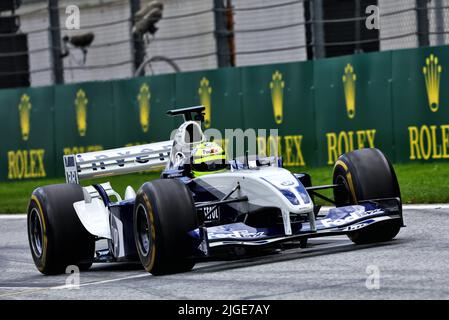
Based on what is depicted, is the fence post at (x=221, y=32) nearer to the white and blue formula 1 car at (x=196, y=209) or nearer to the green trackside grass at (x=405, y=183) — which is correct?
the green trackside grass at (x=405, y=183)

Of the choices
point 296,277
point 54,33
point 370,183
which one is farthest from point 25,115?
point 296,277

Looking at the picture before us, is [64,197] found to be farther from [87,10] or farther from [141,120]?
[87,10]

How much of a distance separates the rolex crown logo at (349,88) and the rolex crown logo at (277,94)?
1322 mm

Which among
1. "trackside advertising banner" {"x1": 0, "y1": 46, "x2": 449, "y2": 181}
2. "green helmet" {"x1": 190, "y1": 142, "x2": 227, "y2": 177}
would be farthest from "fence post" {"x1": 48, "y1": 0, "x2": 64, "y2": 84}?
"green helmet" {"x1": 190, "y1": 142, "x2": 227, "y2": 177}

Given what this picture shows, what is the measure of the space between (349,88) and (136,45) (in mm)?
4880

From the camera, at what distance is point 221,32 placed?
19969 mm

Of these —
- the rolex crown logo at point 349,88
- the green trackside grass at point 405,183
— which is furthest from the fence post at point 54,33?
the rolex crown logo at point 349,88

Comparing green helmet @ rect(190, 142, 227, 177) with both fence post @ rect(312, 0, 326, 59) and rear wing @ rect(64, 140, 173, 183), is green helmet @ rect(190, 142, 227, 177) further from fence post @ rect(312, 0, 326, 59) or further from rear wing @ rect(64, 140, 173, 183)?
fence post @ rect(312, 0, 326, 59)

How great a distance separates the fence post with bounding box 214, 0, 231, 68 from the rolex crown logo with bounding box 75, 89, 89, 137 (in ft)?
11.6

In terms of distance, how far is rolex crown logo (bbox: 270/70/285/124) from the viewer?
1938 centimetres

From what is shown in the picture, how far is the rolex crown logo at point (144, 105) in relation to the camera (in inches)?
850

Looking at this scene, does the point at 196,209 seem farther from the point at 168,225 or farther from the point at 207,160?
the point at 207,160

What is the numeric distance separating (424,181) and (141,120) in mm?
7221

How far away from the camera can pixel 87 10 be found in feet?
74.5
